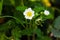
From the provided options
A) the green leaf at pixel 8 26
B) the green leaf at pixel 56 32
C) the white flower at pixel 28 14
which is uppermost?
the white flower at pixel 28 14

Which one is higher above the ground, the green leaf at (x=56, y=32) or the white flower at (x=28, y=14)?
the white flower at (x=28, y=14)

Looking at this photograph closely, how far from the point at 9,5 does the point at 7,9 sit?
0.03 meters

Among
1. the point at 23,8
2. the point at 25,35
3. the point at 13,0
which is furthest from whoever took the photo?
the point at 13,0

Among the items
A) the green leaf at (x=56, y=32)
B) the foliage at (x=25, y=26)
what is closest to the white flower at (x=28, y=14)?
the foliage at (x=25, y=26)

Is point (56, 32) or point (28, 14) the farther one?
point (56, 32)

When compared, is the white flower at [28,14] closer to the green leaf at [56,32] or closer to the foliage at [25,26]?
the foliage at [25,26]

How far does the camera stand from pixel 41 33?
1.41m

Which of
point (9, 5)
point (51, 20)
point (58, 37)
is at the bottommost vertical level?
point (58, 37)

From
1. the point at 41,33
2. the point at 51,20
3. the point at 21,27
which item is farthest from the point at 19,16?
the point at 51,20

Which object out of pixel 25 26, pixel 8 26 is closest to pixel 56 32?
pixel 25 26

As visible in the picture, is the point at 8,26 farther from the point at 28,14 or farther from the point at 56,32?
the point at 56,32

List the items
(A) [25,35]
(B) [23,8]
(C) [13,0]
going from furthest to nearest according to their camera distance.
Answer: (C) [13,0], (A) [25,35], (B) [23,8]

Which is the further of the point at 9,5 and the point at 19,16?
the point at 9,5

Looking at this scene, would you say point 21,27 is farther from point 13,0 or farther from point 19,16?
point 13,0
